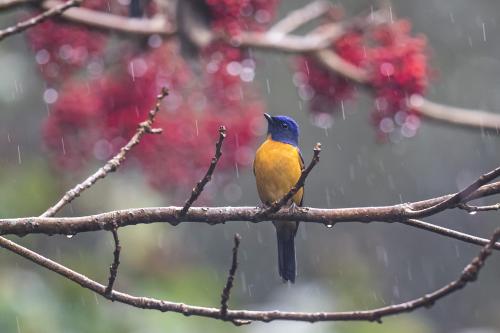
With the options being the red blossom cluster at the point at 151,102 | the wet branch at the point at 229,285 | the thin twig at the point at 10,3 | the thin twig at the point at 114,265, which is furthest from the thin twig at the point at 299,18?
the wet branch at the point at 229,285

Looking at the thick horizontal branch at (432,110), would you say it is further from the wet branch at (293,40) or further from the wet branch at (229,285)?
the wet branch at (229,285)

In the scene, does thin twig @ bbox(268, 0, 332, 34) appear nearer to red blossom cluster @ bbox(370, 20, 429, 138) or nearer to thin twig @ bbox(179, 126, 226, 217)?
red blossom cluster @ bbox(370, 20, 429, 138)

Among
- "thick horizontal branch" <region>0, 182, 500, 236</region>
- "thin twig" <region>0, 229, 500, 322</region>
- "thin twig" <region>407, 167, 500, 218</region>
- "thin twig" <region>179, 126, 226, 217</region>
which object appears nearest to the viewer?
"thin twig" <region>0, 229, 500, 322</region>

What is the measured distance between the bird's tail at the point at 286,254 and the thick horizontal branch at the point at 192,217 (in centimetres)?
136

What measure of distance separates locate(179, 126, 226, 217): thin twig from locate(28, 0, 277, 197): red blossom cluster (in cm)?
157

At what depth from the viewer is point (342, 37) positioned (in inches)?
159

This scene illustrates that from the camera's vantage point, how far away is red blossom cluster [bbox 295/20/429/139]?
371cm

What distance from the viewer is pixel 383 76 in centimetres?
377

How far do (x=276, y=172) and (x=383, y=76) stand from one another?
65 cm

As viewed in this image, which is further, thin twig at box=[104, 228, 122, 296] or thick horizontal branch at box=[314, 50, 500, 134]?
thick horizontal branch at box=[314, 50, 500, 134]

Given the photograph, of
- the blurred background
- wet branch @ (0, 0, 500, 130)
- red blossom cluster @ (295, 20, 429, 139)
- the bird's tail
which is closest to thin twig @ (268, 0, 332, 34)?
wet branch @ (0, 0, 500, 130)

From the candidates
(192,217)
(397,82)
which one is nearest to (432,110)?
(397,82)

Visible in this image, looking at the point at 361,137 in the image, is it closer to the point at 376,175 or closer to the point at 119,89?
the point at 376,175

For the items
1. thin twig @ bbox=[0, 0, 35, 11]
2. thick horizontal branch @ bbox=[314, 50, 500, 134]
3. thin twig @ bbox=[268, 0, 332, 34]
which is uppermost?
thin twig @ bbox=[0, 0, 35, 11]
